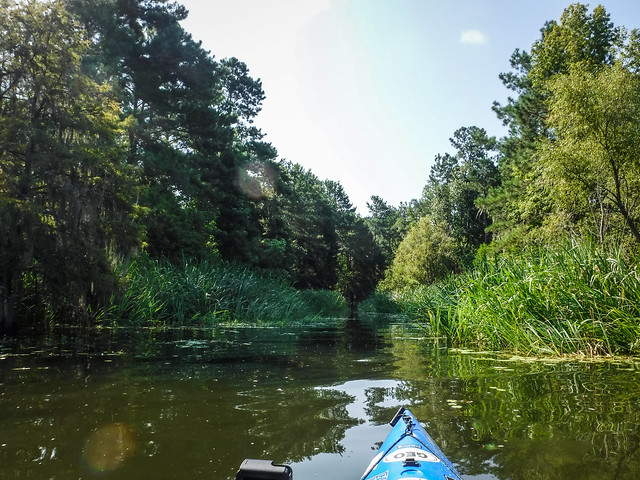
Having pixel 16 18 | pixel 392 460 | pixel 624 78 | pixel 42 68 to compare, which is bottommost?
pixel 392 460

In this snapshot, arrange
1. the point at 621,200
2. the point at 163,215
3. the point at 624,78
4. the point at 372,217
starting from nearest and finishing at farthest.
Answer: the point at 624,78 < the point at 621,200 < the point at 163,215 < the point at 372,217

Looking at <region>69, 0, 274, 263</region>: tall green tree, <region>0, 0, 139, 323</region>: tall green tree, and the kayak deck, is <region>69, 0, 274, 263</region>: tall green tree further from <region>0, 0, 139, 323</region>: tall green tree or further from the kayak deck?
the kayak deck

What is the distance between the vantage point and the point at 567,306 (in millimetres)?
6020

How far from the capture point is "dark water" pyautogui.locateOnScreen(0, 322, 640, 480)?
7.36ft

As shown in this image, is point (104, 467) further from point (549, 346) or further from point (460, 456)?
point (549, 346)

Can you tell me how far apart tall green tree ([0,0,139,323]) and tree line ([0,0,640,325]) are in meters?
0.03

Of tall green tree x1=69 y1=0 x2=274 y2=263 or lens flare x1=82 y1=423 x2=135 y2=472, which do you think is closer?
lens flare x1=82 y1=423 x2=135 y2=472

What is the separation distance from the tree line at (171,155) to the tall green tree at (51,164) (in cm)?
3

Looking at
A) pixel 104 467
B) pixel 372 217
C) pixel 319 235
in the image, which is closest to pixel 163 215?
pixel 104 467

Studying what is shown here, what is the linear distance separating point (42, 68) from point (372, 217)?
66.9 metres

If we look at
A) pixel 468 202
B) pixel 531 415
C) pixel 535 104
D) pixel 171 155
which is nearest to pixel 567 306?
pixel 531 415

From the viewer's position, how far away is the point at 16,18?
891cm

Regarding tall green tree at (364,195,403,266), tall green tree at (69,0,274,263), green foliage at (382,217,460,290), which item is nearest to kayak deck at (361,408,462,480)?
tall green tree at (69,0,274,263)

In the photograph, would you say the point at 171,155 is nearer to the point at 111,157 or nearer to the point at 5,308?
the point at 111,157
